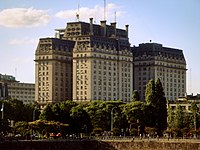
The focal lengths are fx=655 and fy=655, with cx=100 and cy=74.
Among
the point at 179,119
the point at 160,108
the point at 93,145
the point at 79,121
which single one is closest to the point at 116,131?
the point at 79,121

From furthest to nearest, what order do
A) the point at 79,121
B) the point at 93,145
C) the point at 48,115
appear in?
the point at 79,121 < the point at 48,115 < the point at 93,145

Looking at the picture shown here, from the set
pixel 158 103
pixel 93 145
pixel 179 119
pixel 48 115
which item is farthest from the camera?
pixel 179 119

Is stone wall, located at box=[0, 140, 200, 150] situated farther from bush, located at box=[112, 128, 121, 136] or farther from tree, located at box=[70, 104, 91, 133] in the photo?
bush, located at box=[112, 128, 121, 136]

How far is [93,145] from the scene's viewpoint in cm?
16100

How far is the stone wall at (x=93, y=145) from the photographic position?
468 feet

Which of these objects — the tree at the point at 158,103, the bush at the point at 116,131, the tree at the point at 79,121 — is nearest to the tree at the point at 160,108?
Answer: the tree at the point at 158,103

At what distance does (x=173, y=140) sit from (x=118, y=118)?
46.5 metres

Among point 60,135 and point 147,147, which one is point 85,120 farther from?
point 147,147

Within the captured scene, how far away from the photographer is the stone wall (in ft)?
468

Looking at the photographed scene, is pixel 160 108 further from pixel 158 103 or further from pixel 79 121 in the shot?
pixel 79 121

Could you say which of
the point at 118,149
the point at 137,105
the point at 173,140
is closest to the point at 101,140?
the point at 118,149

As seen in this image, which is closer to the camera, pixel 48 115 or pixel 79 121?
pixel 48 115

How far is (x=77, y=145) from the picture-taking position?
158m

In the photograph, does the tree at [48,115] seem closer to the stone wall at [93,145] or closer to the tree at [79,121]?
the tree at [79,121]
